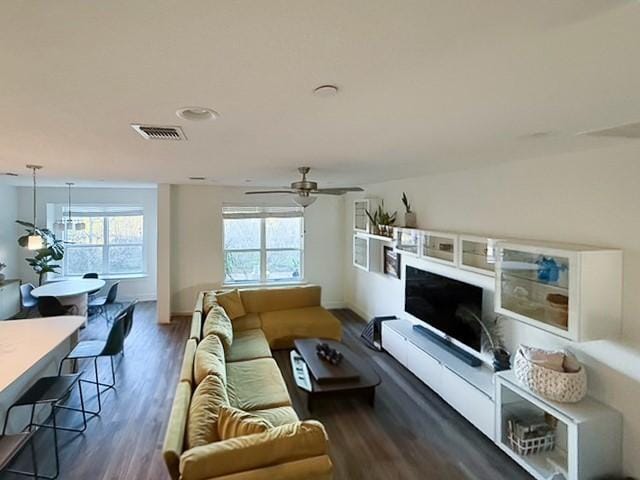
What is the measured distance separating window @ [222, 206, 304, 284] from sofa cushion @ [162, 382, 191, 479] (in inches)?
180

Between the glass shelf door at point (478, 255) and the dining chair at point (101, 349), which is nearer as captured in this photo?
the glass shelf door at point (478, 255)

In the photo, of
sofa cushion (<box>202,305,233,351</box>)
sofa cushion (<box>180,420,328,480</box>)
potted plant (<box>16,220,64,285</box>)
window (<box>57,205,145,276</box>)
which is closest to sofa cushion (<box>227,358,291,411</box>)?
sofa cushion (<box>202,305,233,351</box>)

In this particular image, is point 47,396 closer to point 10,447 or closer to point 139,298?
point 10,447

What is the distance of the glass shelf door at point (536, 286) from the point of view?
8.34 feet

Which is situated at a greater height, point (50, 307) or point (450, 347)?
point (50, 307)

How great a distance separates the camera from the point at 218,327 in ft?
13.0

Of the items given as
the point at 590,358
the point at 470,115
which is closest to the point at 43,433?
the point at 470,115

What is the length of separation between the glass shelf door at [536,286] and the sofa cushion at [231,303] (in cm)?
357

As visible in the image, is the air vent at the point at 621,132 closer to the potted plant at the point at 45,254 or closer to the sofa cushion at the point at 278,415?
the sofa cushion at the point at 278,415

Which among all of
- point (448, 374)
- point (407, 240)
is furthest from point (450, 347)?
point (407, 240)

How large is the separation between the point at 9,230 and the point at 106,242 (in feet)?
5.42

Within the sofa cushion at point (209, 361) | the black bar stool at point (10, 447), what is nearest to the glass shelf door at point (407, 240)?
the sofa cushion at point (209, 361)

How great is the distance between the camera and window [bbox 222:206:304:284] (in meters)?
6.93

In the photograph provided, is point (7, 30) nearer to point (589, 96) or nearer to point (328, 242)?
point (589, 96)
